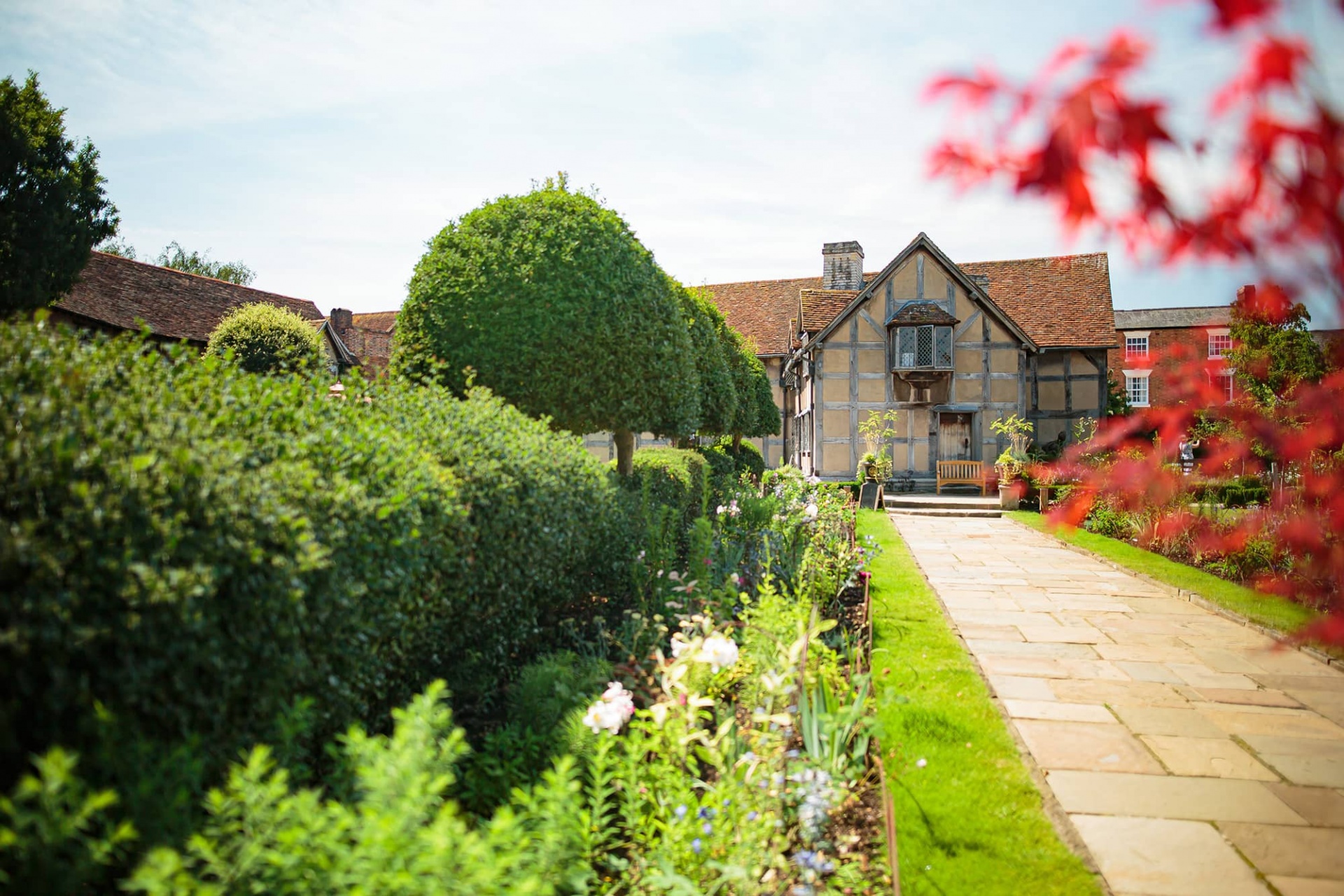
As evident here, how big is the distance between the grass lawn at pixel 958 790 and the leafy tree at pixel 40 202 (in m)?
18.5

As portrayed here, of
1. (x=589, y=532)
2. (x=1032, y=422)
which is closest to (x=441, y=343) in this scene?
(x=589, y=532)

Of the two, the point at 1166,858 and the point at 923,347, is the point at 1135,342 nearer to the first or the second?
the point at 923,347

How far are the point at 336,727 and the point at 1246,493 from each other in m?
23.2

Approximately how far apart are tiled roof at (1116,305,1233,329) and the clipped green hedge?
157 feet

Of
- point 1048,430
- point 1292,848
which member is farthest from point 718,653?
point 1048,430

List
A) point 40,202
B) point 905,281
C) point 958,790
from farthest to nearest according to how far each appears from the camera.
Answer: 1. point 905,281
2. point 40,202
3. point 958,790

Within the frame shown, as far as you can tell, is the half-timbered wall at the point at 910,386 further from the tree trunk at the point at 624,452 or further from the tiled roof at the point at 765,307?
the tree trunk at the point at 624,452

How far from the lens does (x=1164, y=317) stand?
4425 centimetres

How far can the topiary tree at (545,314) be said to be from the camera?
757cm

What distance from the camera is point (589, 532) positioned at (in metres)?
5.68

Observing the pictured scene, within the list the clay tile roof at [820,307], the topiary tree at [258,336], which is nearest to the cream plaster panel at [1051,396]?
the clay tile roof at [820,307]

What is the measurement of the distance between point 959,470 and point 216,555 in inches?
943

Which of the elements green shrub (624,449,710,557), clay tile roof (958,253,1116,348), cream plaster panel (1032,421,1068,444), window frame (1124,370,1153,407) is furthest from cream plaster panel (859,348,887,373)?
window frame (1124,370,1153,407)

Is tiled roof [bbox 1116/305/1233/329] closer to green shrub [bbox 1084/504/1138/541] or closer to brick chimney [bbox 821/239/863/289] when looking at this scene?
brick chimney [bbox 821/239/863/289]
